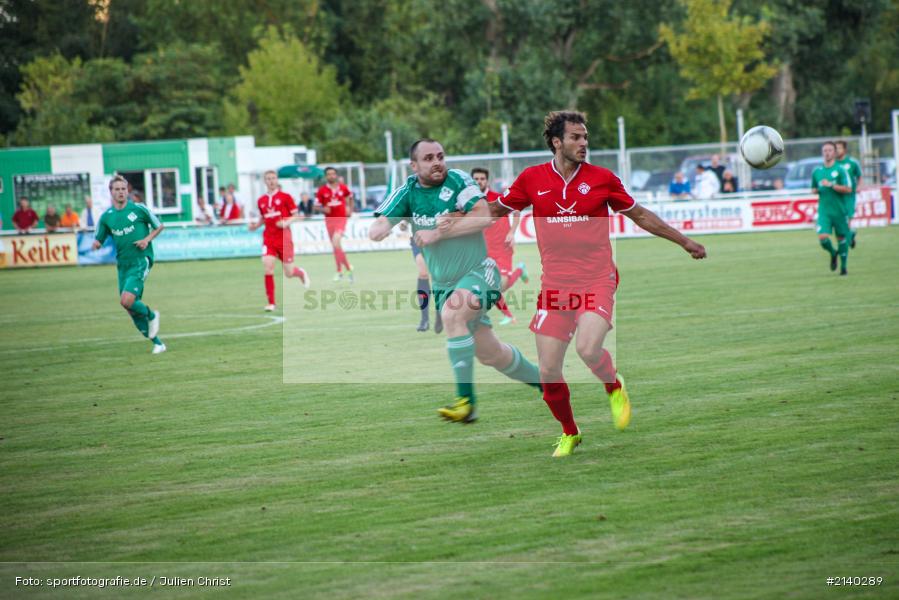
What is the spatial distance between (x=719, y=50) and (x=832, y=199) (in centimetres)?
2763

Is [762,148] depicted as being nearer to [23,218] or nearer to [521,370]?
[521,370]

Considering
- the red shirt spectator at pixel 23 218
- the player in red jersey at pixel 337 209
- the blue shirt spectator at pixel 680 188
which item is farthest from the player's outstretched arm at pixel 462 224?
the red shirt spectator at pixel 23 218

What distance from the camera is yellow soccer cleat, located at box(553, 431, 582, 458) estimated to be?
25.1 ft

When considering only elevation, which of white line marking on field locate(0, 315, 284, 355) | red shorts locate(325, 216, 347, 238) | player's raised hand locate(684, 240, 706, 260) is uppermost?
red shorts locate(325, 216, 347, 238)

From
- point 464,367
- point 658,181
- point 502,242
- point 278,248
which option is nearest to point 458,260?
point 464,367

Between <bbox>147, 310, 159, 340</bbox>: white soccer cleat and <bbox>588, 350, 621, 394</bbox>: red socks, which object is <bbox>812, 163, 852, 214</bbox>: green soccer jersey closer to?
<bbox>147, 310, 159, 340</bbox>: white soccer cleat

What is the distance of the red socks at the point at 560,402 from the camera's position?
25.3 feet

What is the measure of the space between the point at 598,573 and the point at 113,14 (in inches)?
3090

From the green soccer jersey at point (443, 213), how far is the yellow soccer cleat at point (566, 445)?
5.73 ft

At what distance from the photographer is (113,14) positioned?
77000 millimetres

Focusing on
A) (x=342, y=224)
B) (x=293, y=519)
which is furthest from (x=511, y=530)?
(x=342, y=224)

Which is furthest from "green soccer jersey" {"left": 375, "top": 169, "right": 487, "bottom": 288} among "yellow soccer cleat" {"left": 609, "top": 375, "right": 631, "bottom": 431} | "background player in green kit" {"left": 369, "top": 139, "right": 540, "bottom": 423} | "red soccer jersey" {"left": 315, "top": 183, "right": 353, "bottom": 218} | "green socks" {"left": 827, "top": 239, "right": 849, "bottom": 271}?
"red soccer jersey" {"left": 315, "top": 183, "right": 353, "bottom": 218}

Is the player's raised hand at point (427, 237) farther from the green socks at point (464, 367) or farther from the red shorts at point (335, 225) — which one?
the red shorts at point (335, 225)

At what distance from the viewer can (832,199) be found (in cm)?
2042
